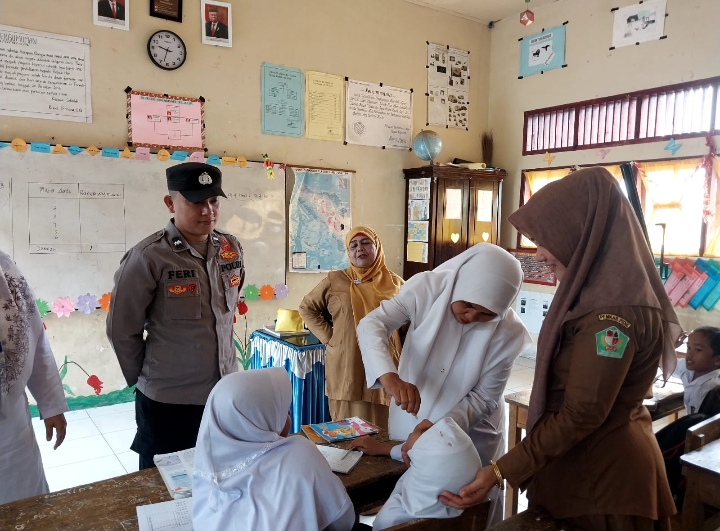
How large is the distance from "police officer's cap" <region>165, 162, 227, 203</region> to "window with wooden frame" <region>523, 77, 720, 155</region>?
426 centimetres

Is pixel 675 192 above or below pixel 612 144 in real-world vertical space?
below

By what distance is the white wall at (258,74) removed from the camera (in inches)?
154

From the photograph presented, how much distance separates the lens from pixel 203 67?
4.35 metres

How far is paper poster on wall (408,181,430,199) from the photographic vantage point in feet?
17.6

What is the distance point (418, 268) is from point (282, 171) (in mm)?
1772

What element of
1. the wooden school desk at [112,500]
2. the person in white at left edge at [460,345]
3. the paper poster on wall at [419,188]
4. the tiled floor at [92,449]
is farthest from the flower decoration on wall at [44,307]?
the paper poster on wall at [419,188]

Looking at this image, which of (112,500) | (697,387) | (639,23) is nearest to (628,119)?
(639,23)

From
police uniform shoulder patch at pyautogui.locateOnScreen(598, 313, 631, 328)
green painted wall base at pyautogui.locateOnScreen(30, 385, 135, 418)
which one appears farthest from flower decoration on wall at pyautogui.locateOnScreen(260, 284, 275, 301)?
police uniform shoulder patch at pyautogui.locateOnScreen(598, 313, 631, 328)

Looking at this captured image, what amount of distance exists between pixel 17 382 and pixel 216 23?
3678 mm

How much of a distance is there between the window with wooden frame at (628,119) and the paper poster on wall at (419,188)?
1312mm

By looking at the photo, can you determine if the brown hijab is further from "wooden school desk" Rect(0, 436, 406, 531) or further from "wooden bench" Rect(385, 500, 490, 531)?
"wooden school desk" Rect(0, 436, 406, 531)

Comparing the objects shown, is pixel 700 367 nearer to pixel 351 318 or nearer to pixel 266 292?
pixel 351 318

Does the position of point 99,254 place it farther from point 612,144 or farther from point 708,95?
point 708,95

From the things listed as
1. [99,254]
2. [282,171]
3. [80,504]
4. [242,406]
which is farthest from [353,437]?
[282,171]
